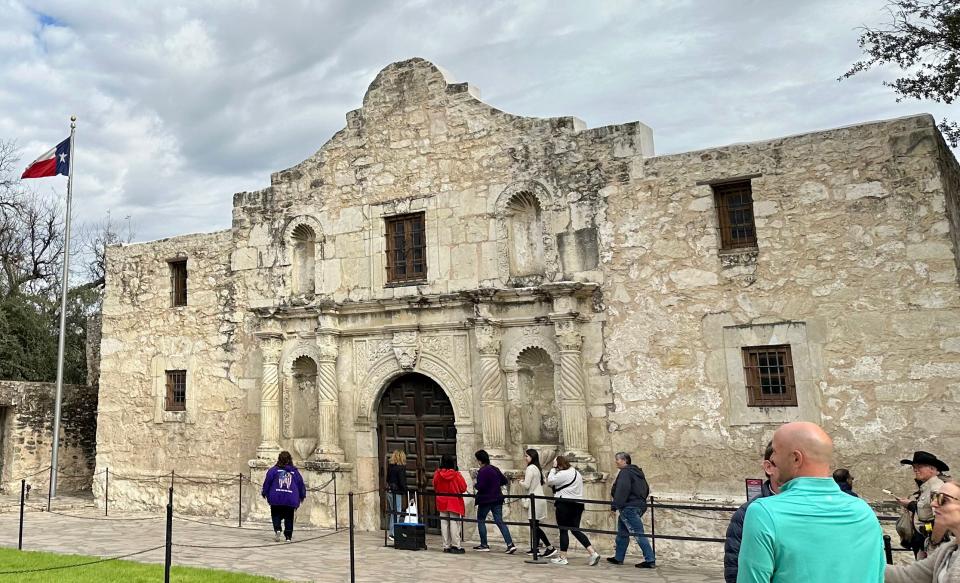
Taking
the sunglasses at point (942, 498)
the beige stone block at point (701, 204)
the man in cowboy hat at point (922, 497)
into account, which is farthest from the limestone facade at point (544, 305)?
the sunglasses at point (942, 498)

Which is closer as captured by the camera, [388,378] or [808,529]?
[808,529]

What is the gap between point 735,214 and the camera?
10.2m

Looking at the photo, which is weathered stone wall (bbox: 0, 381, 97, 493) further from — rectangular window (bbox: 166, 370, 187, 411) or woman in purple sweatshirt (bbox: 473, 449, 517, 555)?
woman in purple sweatshirt (bbox: 473, 449, 517, 555)

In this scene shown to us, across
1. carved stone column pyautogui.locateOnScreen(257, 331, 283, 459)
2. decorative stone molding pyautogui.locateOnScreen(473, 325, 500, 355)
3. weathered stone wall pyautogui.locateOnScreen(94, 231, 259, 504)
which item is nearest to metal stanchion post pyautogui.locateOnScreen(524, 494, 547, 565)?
decorative stone molding pyautogui.locateOnScreen(473, 325, 500, 355)

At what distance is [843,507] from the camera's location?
2578mm

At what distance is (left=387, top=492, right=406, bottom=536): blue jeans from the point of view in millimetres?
10451

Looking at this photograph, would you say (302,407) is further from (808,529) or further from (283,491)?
(808,529)

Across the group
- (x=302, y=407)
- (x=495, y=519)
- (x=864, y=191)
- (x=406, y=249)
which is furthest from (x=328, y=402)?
(x=864, y=191)

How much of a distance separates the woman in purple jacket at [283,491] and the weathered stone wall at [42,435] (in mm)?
8799

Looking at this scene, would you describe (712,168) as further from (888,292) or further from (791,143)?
(888,292)

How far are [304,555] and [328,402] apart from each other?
116 inches

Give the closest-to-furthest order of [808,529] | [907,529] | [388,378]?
[808,529], [907,529], [388,378]

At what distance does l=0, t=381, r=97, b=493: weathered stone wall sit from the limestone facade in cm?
333

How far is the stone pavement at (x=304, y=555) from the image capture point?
8.62 meters
